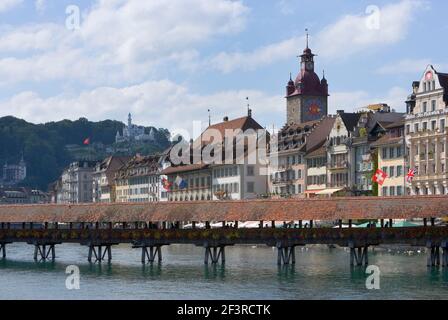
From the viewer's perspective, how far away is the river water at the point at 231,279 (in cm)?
5025

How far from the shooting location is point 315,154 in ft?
380

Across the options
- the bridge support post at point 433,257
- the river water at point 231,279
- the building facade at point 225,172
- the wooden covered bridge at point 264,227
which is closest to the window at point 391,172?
the river water at point 231,279

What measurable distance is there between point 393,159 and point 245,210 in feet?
120

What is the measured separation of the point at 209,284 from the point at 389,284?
948 cm

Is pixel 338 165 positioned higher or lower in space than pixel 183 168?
lower

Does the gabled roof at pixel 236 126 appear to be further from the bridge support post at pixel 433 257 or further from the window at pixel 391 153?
the bridge support post at pixel 433 257

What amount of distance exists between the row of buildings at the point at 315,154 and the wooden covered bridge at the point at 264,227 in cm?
2724

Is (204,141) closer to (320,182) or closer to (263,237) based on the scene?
(320,182)

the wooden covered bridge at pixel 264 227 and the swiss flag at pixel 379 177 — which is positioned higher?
the swiss flag at pixel 379 177

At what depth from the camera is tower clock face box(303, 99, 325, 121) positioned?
14638 centimetres

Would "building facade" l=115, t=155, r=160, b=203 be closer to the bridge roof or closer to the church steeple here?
the church steeple

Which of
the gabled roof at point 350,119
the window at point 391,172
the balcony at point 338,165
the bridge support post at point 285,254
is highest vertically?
the gabled roof at point 350,119
